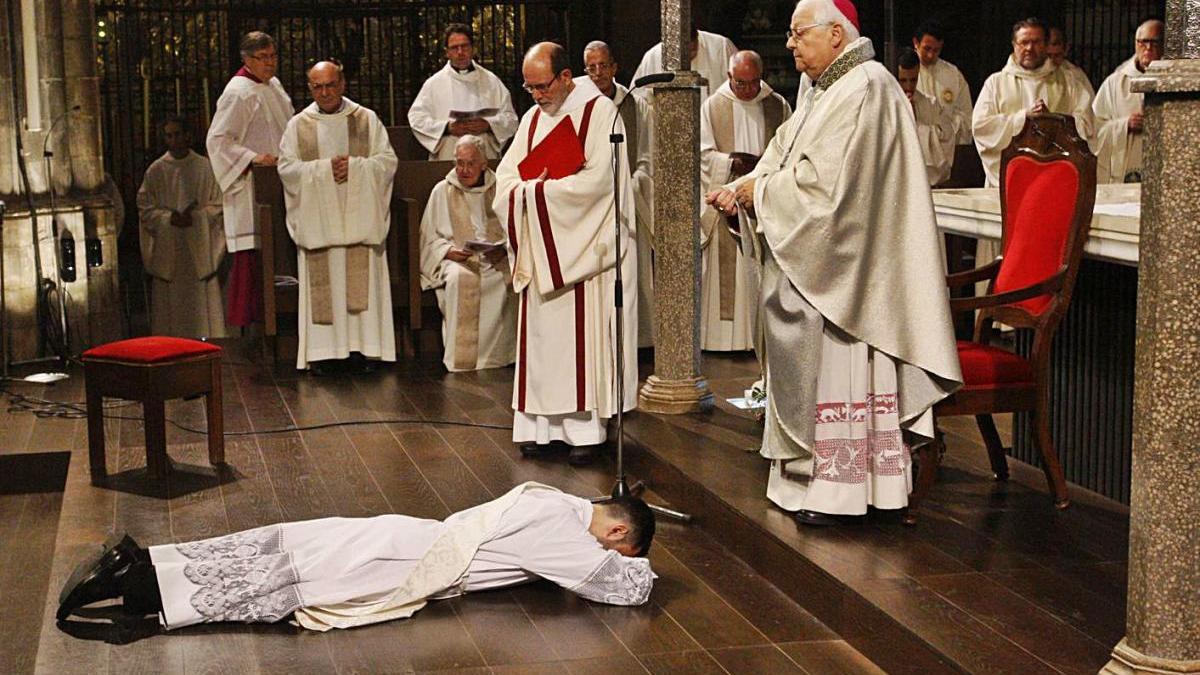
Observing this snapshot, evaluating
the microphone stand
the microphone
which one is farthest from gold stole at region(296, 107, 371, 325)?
the microphone stand

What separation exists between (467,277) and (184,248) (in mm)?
2576

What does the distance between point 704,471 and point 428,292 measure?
3.93 metres

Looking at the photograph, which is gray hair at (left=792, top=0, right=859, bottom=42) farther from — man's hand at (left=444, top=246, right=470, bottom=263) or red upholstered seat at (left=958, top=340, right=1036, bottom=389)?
man's hand at (left=444, top=246, right=470, bottom=263)

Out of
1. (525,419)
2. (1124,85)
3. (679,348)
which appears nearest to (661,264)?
(679,348)

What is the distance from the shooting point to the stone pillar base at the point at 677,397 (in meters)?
7.10

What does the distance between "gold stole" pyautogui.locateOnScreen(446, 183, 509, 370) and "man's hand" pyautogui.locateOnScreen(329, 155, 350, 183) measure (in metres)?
0.60

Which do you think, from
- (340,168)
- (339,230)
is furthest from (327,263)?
(340,168)

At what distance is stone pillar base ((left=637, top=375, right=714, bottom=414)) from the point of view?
710cm

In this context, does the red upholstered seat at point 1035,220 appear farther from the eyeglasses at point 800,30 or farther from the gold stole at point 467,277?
the gold stole at point 467,277

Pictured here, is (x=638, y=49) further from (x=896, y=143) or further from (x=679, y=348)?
(x=896, y=143)

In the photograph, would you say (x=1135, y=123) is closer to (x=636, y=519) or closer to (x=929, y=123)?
(x=929, y=123)

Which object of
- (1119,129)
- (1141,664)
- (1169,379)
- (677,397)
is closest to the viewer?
(1169,379)

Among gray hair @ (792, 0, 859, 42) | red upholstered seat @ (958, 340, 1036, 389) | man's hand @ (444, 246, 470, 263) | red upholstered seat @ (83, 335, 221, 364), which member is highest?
gray hair @ (792, 0, 859, 42)

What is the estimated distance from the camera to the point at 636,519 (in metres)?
4.94
